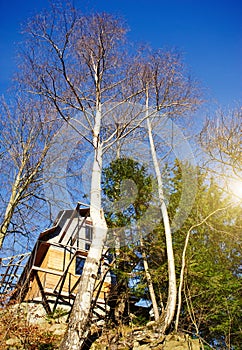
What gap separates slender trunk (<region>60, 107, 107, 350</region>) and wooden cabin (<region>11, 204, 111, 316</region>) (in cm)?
234

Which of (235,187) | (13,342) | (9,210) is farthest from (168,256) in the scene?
(9,210)

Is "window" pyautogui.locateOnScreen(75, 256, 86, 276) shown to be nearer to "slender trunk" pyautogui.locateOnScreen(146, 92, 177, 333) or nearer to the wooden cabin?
the wooden cabin

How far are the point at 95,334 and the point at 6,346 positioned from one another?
7.10 feet

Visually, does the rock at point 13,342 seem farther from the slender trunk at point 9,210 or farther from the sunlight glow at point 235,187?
the sunlight glow at point 235,187

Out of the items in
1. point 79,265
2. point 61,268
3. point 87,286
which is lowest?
point 87,286

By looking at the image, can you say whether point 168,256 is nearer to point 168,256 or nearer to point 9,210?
point 168,256

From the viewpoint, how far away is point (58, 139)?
33.8 feet

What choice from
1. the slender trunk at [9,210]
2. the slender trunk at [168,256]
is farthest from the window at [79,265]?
the slender trunk at [168,256]

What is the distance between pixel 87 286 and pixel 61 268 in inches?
203

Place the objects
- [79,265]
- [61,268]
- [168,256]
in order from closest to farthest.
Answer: [168,256] → [61,268] → [79,265]

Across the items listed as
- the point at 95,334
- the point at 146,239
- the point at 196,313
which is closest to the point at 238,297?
the point at 196,313

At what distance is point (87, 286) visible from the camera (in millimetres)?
5836

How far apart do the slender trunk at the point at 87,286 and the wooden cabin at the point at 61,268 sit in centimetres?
234

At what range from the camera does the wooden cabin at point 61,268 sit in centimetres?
946
